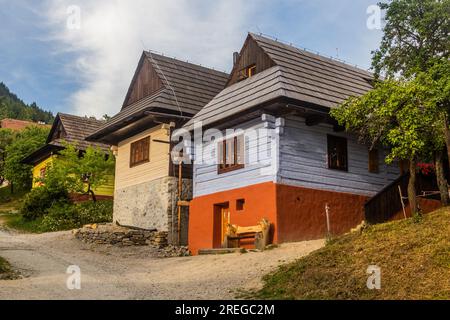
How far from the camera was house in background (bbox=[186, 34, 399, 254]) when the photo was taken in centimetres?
1780

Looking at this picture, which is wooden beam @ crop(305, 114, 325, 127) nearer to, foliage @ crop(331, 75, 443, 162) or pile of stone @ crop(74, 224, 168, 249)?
foliage @ crop(331, 75, 443, 162)

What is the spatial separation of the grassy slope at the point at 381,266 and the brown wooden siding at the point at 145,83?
1391 cm

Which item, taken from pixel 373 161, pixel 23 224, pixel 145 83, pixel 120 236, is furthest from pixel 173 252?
pixel 23 224

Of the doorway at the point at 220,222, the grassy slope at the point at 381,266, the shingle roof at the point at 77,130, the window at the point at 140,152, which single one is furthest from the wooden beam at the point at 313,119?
the shingle roof at the point at 77,130

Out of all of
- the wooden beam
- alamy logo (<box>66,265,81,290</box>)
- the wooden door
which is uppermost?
the wooden beam

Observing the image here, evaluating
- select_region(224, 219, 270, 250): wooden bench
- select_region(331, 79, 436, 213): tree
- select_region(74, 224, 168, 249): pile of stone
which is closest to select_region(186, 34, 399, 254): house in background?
select_region(224, 219, 270, 250): wooden bench

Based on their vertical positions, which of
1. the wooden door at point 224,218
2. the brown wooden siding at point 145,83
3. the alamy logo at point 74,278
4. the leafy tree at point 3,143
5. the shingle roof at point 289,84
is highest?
the leafy tree at point 3,143

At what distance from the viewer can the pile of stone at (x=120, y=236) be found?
21453 mm

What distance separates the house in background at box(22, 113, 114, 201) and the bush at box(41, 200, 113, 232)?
444 cm

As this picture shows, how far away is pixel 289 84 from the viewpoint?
731 inches

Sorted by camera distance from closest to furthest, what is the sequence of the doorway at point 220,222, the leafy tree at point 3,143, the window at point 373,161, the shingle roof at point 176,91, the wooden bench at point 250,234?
the wooden bench at point 250,234 < the doorway at point 220,222 < the window at point 373,161 < the shingle roof at point 176,91 < the leafy tree at point 3,143

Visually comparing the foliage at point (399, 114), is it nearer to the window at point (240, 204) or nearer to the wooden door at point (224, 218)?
the window at point (240, 204)

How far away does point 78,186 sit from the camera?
98.0 ft

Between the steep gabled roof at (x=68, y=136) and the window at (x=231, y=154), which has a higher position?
the steep gabled roof at (x=68, y=136)
